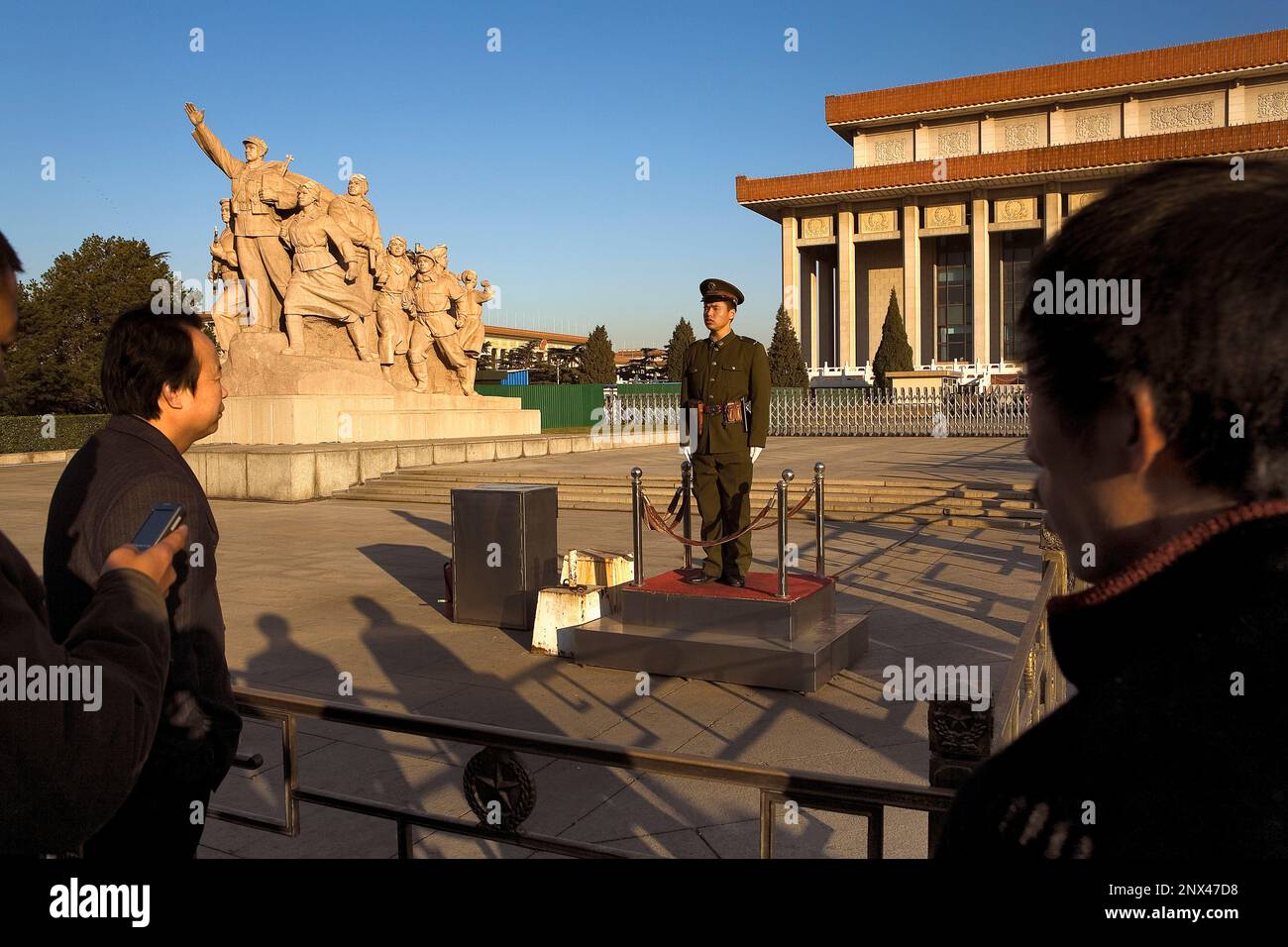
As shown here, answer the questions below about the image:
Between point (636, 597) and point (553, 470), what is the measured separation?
1195 centimetres

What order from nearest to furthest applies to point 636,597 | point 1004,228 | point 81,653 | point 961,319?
point 81,653 → point 636,597 → point 1004,228 → point 961,319

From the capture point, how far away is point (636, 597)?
6359 mm

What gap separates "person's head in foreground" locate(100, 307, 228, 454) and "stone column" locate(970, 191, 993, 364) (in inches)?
2101

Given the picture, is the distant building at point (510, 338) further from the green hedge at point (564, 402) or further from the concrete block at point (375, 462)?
the concrete block at point (375, 462)

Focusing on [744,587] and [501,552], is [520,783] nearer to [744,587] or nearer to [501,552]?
[744,587]

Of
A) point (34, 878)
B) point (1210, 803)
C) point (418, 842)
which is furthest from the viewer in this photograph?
point (418, 842)

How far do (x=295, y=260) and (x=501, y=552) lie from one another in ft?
50.3

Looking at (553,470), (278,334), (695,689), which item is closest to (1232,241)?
(695,689)

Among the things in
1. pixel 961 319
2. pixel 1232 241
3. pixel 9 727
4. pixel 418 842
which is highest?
pixel 961 319

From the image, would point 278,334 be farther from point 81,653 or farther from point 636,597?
point 81,653

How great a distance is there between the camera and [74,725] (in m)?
1.16

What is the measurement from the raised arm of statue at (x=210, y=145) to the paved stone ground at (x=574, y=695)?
11191 mm

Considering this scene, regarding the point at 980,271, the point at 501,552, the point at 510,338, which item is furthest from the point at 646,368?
the point at 501,552

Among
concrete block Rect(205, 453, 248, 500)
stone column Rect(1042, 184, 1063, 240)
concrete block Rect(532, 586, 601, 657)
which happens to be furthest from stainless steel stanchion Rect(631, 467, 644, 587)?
stone column Rect(1042, 184, 1063, 240)
